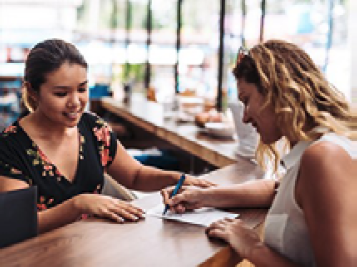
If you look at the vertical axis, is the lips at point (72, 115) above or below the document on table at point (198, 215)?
above

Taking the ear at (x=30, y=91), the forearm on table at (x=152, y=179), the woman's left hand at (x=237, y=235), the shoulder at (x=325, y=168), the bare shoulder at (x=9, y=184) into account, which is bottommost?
the forearm on table at (x=152, y=179)

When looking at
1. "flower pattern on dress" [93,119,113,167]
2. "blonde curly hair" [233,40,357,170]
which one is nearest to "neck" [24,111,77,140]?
"flower pattern on dress" [93,119,113,167]

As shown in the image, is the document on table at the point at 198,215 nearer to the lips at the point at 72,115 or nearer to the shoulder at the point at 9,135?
the lips at the point at 72,115

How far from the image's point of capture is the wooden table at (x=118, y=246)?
1.17 meters

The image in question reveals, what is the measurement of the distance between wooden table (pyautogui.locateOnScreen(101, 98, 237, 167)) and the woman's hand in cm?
103

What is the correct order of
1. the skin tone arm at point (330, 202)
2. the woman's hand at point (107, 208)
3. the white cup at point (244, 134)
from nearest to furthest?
the skin tone arm at point (330, 202) → the woman's hand at point (107, 208) → the white cup at point (244, 134)

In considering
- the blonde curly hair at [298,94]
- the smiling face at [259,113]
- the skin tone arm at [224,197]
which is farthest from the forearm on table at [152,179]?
the blonde curly hair at [298,94]

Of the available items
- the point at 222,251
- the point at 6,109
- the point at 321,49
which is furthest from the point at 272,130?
the point at 6,109

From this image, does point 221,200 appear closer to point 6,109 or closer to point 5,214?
point 5,214

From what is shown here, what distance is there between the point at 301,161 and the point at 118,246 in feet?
1.79

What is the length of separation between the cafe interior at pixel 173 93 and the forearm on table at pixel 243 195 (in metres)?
0.03

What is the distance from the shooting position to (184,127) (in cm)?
338

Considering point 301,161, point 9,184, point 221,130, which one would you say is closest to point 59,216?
point 9,184

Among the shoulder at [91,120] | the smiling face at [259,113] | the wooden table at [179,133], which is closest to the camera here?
the smiling face at [259,113]
